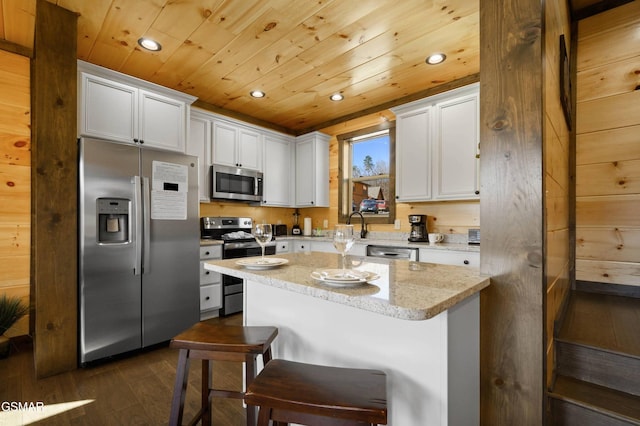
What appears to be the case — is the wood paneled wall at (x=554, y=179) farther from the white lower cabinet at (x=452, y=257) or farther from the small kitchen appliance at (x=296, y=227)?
the small kitchen appliance at (x=296, y=227)

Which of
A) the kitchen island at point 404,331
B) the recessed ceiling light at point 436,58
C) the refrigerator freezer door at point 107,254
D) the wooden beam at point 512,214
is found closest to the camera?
the kitchen island at point 404,331

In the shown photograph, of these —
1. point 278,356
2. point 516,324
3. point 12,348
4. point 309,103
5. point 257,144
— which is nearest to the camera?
point 516,324

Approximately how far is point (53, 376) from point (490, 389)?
284 cm

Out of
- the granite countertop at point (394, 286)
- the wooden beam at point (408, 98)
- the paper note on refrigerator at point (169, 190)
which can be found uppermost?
the wooden beam at point (408, 98)

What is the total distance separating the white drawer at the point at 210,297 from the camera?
326 centimetres

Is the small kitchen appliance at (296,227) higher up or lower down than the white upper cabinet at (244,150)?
lower down

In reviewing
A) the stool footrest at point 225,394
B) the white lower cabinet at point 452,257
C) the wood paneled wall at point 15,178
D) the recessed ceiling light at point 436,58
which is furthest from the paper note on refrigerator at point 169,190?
the recessed ceiling light at point 436,58

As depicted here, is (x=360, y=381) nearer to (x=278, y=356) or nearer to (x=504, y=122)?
(x=278, y=356)

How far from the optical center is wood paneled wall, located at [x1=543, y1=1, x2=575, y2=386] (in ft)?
4.17

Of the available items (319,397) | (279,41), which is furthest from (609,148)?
(319,397)

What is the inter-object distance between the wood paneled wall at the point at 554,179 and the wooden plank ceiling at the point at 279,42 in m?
0.80

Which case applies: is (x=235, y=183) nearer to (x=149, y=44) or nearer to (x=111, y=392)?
(x=149, y=44)

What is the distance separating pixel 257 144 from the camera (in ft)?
13.7

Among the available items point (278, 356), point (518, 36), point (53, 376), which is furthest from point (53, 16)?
point (518, 36)
